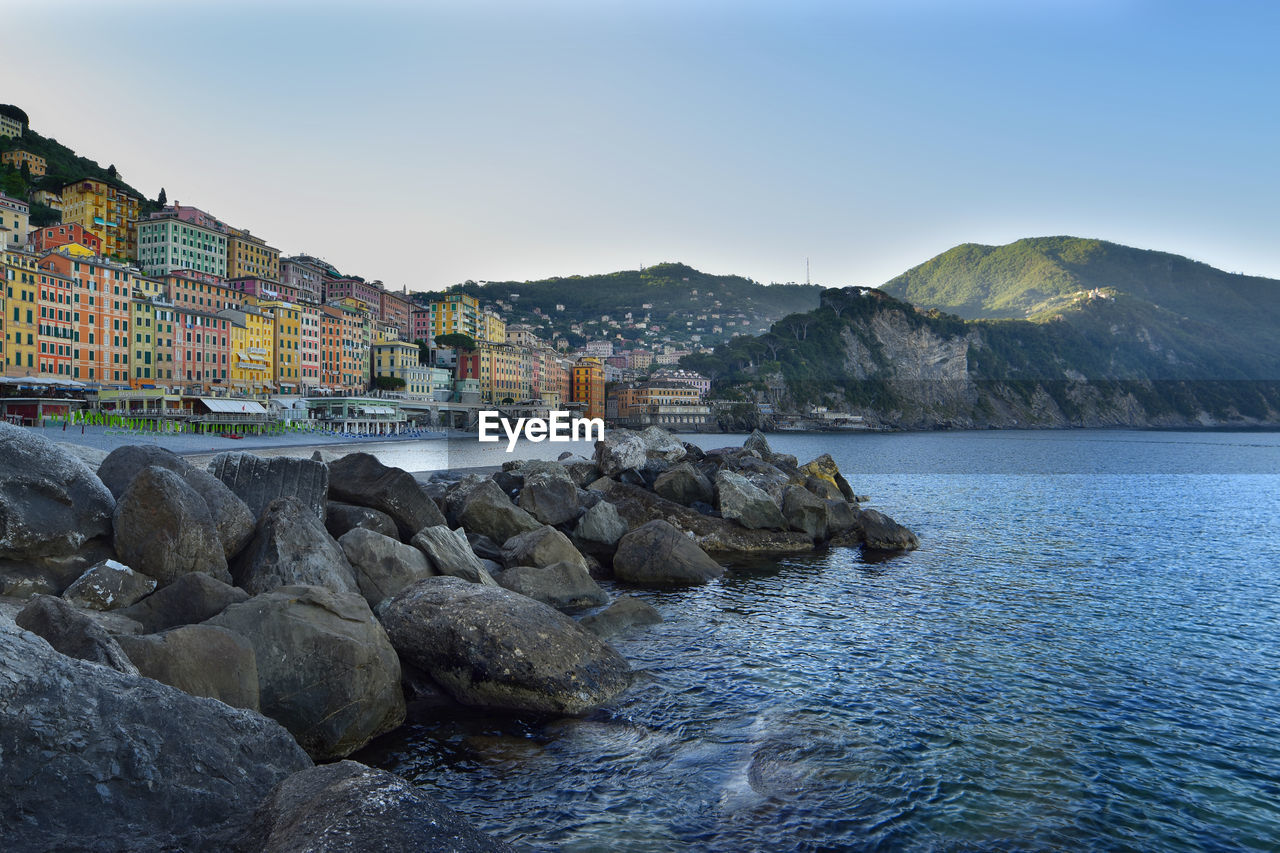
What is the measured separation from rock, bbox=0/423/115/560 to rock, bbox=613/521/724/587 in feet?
39.5

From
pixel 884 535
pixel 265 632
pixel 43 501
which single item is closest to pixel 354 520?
pixel 43 501

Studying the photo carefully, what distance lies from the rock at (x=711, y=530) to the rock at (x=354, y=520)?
385 inches

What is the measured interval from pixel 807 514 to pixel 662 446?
1032 centimetres

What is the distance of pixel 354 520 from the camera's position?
14773 mm

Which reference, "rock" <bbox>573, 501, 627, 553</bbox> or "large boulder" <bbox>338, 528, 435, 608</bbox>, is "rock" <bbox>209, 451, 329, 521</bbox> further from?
"rock" <bbox>573, 501, 627, 553</bbox>

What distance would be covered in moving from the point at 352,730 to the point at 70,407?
88710mm

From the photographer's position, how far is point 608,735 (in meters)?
9.72

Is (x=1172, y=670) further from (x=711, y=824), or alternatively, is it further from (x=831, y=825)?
(x=711, y=824)

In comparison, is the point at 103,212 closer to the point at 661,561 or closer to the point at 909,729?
the point at 661,561

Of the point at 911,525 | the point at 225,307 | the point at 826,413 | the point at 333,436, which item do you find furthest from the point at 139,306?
the point at 826,413

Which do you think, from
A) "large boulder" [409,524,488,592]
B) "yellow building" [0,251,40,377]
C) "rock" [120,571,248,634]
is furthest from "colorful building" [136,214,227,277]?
"rock" [120,571,248,634]

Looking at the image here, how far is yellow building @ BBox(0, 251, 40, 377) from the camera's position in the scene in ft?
259

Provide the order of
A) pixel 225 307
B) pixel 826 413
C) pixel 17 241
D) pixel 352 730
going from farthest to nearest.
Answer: pixel 826 413 → pixel 225 307 → pixel 17 241 → pixel 352 730

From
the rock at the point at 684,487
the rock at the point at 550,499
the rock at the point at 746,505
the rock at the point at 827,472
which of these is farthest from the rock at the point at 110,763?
the rock at the point at 827,472
